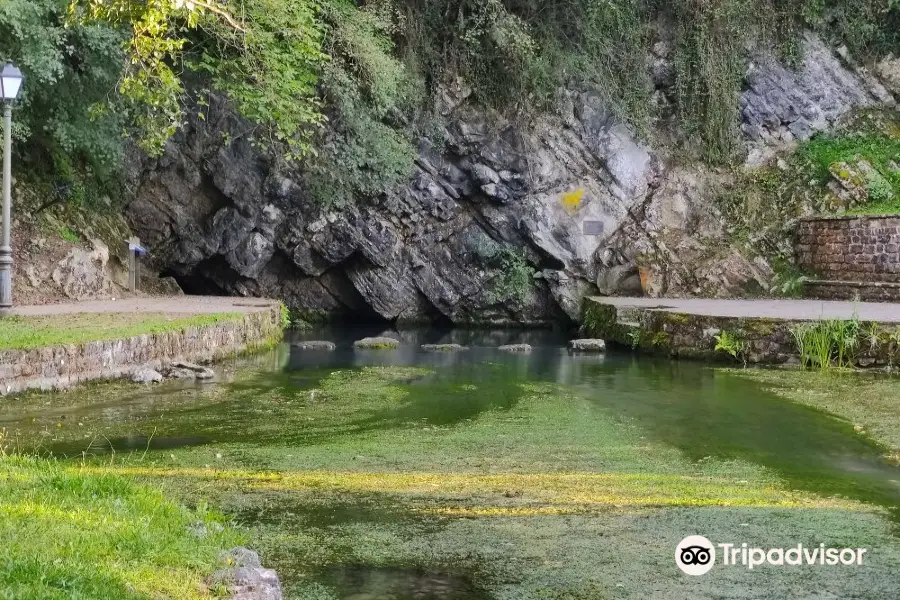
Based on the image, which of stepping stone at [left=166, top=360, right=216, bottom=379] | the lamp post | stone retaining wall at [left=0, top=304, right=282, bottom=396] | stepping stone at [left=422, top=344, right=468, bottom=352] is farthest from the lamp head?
stepping stone at [left=422, top=344, right=468, bottom=352]

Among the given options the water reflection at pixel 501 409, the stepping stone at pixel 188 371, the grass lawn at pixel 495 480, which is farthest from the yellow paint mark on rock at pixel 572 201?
the stepping stone at pixel 188 371

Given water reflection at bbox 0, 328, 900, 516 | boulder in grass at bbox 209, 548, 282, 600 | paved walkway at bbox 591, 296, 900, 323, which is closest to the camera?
boulder in grass at bbox 209, 548, 282, 600

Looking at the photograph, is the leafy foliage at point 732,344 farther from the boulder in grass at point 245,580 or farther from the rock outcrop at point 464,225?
the boulder in grass at point 245,580

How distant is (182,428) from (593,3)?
17.4 meters

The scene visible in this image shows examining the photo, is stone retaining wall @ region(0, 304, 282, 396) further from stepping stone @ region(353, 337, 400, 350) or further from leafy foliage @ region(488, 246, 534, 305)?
leafy foliage @ region(488, 246, 534, 305)

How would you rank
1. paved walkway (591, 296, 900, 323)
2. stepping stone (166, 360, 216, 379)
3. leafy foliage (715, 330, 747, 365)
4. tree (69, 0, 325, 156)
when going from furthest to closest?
tree (69, 0, 325, 156) < paved walkway (591, 296, 900, 323) < leafy foliage (715, 330, 747, 365) < stepping stone (166, 360, 216, 379)

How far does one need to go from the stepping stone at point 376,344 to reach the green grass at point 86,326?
8.95 ft

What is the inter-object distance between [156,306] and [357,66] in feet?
22.6

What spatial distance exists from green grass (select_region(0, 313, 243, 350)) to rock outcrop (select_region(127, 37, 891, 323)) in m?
7.43

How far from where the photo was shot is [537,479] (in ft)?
23.7

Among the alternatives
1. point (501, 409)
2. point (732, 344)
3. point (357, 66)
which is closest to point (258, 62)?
point (357, 66)

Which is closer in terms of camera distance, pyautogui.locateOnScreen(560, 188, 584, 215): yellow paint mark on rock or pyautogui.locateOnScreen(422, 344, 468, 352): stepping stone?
pyautogui.locateOnScreen(422, 344, 468, 352): stepping stone

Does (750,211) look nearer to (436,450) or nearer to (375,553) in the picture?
(436,450)

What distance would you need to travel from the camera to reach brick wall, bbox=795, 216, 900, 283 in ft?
67.4
